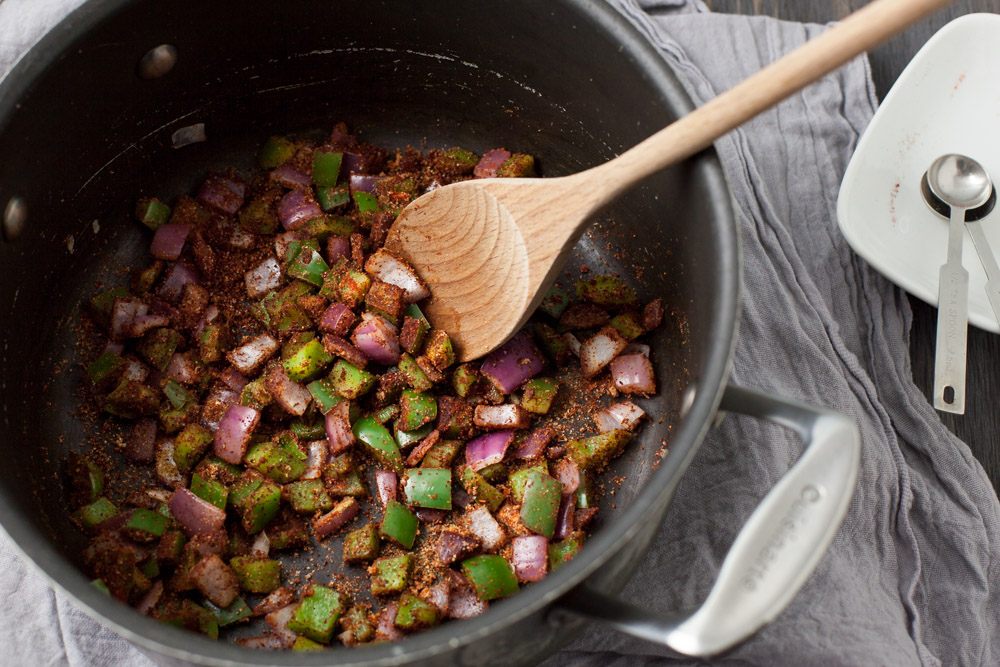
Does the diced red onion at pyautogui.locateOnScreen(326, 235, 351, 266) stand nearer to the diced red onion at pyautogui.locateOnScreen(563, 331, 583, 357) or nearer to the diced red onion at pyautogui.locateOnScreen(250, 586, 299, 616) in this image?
the diced red onion at pyautogui.locateOnScreen(563, 331, 583, 357)

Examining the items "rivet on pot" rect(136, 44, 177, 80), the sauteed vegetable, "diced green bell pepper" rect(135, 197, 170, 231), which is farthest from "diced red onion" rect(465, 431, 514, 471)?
"rivet on pot" rect(136, 44, 177, 80)

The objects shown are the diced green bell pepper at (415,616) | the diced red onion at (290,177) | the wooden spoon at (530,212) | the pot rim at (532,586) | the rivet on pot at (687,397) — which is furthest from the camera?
the diced red onion at (290,177)

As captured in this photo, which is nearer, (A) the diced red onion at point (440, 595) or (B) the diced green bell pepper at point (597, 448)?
(A) the diced red onion at point (440, 595)

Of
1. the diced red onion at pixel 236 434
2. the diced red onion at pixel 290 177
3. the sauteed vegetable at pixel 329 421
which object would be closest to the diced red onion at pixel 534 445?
the sauteed vegetable at pixel 329 421

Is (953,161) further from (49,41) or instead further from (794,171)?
(49,41)

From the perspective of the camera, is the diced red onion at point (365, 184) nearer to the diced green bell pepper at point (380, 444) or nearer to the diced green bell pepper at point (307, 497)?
the diced green bell pepper at point (380, 444)

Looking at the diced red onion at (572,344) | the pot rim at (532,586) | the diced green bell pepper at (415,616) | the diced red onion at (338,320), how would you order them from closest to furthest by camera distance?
the pot rim at (532,586), the diced green bell pepper at (415,616), the diced red onion at (338,320), the diced red onion at (572,344)

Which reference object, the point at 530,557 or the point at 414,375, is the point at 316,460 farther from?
the point at 530,557
